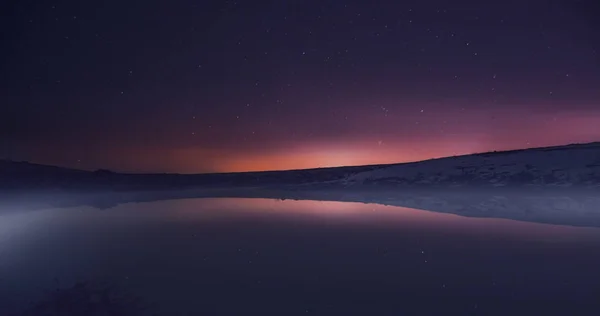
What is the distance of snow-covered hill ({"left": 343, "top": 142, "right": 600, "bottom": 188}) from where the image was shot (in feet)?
116

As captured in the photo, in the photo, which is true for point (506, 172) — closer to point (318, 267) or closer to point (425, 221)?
point (425, 221)

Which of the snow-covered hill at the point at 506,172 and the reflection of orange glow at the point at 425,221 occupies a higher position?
the snow-covered hill at the point at 506,172

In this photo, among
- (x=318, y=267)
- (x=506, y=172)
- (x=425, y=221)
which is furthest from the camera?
(x=506, y=172)

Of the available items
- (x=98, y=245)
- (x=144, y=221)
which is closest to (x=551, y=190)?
(x=144, y=221)

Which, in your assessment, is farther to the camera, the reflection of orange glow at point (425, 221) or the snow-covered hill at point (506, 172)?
the snow-covered hill at point (506, 172)

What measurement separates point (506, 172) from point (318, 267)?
116 feet

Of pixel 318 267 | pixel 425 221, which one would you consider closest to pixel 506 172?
pixel 425 221

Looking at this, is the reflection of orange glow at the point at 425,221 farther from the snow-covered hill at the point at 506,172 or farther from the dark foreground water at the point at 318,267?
the snow-covered hill at the point at 506,172

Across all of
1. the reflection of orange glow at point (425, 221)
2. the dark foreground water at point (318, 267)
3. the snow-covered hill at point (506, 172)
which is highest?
the snow-covered hill at point (506, 172)

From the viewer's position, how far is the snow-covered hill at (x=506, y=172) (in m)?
35.3

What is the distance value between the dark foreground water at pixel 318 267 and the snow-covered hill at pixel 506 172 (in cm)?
2124

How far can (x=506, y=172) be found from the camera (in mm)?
41281

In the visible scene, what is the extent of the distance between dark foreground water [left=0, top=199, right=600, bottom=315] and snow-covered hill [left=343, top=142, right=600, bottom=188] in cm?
2124

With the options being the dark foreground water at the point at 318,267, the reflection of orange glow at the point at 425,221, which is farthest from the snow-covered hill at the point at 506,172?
the dark foreground water at the point at 318,267
